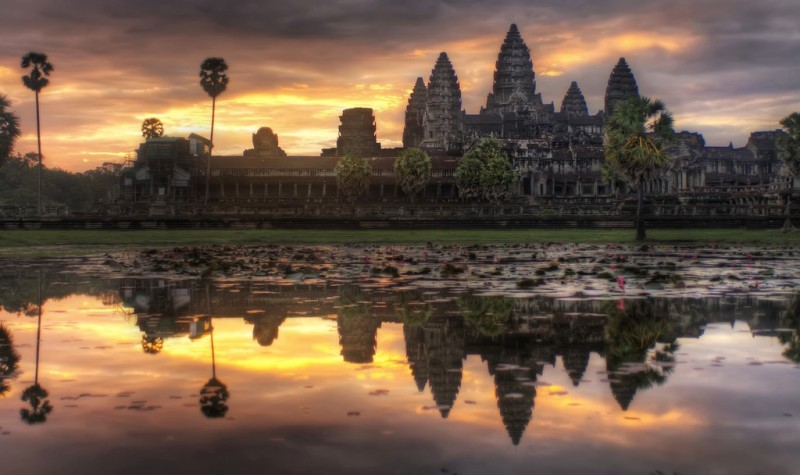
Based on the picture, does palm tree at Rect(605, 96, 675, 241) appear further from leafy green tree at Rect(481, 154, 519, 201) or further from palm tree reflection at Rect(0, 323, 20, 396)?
leafy green tree at Rect(481, 154, 519, 201)

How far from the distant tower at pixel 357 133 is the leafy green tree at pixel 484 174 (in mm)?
30331

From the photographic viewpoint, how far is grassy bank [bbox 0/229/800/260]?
122 ft

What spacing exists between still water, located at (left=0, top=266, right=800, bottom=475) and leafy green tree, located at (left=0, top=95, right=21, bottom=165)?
94978mm

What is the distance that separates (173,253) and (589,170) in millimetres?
108002

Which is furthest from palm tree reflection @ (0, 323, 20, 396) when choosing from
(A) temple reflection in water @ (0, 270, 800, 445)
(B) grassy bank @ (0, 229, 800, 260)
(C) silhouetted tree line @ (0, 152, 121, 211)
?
(C) silhouetted tree line @ (0, 152, 121, 211)

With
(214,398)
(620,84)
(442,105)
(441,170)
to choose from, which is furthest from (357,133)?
(214,398)

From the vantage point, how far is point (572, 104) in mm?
197250

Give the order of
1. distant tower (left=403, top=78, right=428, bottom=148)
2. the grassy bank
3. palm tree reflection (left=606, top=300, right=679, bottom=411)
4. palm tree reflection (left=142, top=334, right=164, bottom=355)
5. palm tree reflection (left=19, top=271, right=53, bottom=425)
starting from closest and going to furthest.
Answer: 1. palm tree reflection (left=19, top=271, right=53, bottom=425)
2. palm tree reflection (left=606, top=300, right=679, bottom=411)
3. palm tree reflection (left=142, top=334, right=164, bottom=355)
4. the grassy bank
5. distant tower (left=403, top=78, right=428, bottom=148)

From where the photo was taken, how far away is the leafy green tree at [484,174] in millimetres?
113250

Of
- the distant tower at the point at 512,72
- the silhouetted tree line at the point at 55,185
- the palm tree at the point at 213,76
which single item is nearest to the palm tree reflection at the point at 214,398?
the palm tree at the point at 213,76

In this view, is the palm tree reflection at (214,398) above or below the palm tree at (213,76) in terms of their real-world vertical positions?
below

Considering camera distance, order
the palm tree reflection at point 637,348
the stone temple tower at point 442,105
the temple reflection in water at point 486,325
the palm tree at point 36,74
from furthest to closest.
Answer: the stone temple tower at point 442,105 < the palm tree at point 36,74 < the temple reflection in water at point 486,325 < the palm tree reflection at point 637,348

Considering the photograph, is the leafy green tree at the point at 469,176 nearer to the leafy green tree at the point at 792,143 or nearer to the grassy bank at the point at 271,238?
the leafy green tree at the point at 792,143

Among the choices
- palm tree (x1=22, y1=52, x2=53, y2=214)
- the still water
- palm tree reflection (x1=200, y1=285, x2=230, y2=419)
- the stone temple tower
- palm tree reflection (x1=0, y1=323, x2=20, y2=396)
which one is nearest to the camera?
the still water
